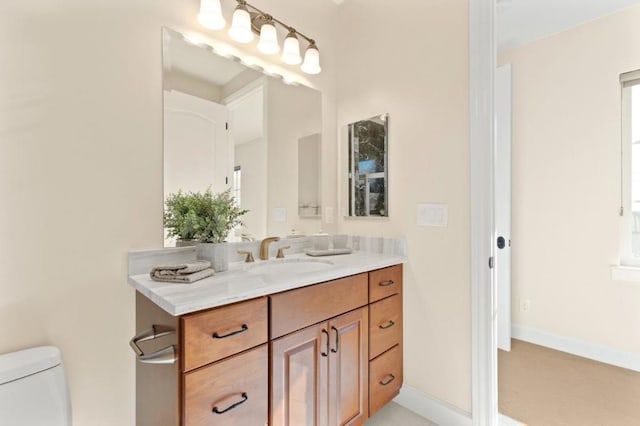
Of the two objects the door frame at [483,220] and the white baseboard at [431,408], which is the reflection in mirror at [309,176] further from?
the white baseboard at [431,408]

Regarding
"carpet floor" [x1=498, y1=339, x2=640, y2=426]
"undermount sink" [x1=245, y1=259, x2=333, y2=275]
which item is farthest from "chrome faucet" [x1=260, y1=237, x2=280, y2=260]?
"carpet floor" [x1=498, y1=339, x2=640, y2=426]

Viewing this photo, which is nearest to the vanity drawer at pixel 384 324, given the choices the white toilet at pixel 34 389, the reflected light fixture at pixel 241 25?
the white toilet at pixel 34 389

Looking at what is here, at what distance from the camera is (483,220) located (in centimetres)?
147

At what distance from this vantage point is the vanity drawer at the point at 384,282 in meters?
1.54

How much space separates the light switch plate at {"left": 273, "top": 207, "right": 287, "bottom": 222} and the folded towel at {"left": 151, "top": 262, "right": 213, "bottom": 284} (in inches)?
27.2

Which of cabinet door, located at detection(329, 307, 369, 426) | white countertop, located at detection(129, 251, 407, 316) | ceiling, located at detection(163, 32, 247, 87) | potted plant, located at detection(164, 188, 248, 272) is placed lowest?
cabinet door, located at detection(329, 307, 369, 426)

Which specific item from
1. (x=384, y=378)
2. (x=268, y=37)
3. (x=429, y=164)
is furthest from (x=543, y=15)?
(x=384, y=378)

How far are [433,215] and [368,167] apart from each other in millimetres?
563

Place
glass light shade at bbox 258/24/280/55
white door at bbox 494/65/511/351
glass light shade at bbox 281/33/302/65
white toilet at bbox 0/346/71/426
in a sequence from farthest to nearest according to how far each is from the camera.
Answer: white door at bbox 494/65/511/351 → glass light shade at bbox 281/33/302/65 → glass light shade at bbox 258/24/280/55 → white toilet at bbox 0/346/71/426

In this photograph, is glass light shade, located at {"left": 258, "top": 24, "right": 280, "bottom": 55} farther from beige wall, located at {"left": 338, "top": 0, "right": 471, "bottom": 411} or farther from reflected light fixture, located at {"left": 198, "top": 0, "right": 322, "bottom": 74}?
beige wall, located at {"left": 338, "top": 0, "right": 471, "bottom": 411}

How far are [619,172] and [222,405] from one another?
3049 millimetres

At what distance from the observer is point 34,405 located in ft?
2.97

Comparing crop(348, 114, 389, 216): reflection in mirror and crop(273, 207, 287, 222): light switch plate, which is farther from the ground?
crop(348, 114, 389, 216): reflection in mirror

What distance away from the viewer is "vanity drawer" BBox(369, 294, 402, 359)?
1.53 metres
